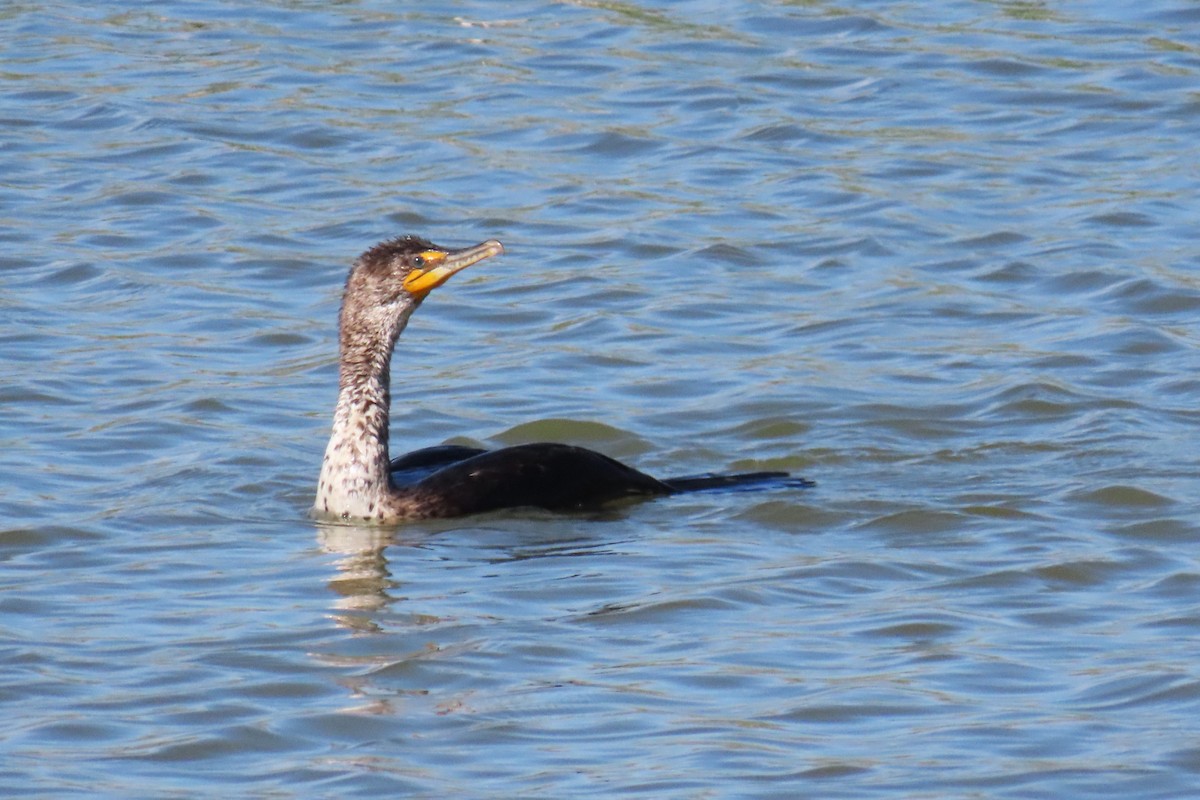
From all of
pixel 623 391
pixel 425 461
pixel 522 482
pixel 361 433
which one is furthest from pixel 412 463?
pixel 623 391

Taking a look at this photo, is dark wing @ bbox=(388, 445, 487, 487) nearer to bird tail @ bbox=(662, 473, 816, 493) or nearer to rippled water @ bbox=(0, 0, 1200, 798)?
rippled water @ bbox=(0, 0, 1200, 798)

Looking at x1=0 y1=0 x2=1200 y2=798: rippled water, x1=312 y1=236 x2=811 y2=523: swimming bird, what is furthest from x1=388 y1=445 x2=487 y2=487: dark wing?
x1=0 y1=0 x2=1200 y2=798: rippled water

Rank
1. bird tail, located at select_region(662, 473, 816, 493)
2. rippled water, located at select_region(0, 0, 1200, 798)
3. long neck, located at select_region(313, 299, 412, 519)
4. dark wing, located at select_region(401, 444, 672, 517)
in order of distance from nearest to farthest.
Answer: rippled water, located at select_region(0, 0, 1200, 798)
dark wing, located at select_region(401, 444, 672, 517)
long neck, located at select_region(313, 299, 412, 519)
bird tail, located at select_region(662, 473, 816, 493)

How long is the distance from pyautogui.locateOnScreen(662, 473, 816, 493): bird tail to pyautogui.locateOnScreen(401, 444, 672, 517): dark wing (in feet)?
1.30

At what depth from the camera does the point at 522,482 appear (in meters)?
10.1

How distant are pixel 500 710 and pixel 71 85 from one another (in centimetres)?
1237

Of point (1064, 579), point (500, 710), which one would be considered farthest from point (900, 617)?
point (500, 710)

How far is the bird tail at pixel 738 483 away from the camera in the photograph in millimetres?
10617

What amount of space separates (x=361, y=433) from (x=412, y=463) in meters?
0.49

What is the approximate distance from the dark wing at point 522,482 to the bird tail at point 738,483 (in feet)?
1.30

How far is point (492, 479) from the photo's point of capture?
10094 millimetres

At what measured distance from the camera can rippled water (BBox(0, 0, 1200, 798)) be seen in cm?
751

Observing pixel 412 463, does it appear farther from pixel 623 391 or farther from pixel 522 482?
pixel 623 391

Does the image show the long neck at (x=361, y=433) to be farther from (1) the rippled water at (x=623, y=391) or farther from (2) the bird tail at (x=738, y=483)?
(2) the bird tail at (x=738, y=483)
